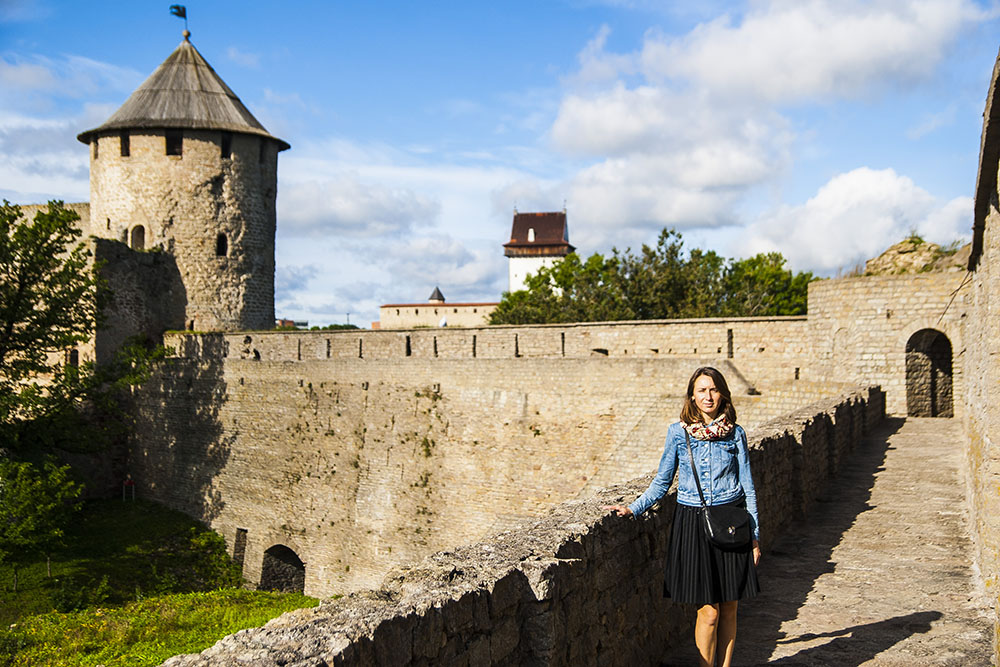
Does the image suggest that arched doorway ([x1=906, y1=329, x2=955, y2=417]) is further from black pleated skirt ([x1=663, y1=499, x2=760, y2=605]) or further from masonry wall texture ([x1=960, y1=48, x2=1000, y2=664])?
black pleated skirt ([x1=663, y1=499, x2=760, y2=605])

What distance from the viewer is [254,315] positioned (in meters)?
27.6

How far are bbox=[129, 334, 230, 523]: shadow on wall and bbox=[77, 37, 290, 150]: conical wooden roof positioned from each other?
22.6 ft

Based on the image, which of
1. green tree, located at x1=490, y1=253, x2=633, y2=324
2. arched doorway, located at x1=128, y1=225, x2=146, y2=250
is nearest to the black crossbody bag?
green tree, located at x1=490, y1=253, x2=633, y2=324

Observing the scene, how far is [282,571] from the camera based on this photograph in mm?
21516

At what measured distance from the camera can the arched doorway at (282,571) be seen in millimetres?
21141

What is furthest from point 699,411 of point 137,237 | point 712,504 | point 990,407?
point 137,237

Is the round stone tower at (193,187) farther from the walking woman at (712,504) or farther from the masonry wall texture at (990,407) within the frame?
the walking woman at (712,504)

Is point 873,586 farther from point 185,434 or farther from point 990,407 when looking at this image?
point 185,434

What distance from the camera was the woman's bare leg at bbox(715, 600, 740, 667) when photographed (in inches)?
156

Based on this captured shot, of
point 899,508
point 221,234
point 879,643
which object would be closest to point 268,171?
point 221,234

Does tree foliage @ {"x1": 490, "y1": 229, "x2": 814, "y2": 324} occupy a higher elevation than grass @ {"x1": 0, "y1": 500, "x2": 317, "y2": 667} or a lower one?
higher

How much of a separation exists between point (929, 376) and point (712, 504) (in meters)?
12.2

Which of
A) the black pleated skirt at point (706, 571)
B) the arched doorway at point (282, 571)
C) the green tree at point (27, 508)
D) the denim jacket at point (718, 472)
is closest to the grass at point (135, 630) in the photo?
the green tree at point (27, 508)

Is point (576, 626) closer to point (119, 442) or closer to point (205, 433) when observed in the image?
point (205, 433)
